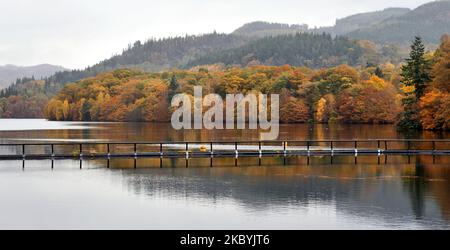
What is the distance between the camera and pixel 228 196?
3117 centimetres

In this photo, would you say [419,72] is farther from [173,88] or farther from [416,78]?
[173,88]

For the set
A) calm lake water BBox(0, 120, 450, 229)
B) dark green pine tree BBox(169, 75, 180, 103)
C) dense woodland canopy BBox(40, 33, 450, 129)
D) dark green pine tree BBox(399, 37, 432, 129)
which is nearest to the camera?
calm lake water BBox(0, 120, 450, 229)

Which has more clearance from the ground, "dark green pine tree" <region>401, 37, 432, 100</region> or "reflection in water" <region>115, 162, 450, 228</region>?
"dark green pine tree" <region>401, 37, 432, 100</region>

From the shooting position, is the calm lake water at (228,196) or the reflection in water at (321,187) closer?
the calm lake water at (228,196)

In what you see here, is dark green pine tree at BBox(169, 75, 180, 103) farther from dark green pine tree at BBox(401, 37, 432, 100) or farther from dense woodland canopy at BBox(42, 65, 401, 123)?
dark green pine tree at BBox(401, 37, 432, 100)

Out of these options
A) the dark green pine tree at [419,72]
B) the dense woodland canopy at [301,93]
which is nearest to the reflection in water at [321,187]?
the dark green pine tree at [419,72]

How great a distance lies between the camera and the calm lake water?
25.0 metres

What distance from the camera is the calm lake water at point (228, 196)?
984 inches

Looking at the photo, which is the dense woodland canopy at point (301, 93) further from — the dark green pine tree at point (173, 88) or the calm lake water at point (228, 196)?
the calm lake water at point (228, 196)

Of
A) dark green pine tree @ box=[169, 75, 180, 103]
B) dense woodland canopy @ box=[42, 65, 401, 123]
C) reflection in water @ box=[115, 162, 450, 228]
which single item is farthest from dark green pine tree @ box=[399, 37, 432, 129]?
dark green pine tree @ box=[169, 75, 180, 103]

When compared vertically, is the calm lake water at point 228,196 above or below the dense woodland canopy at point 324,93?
below

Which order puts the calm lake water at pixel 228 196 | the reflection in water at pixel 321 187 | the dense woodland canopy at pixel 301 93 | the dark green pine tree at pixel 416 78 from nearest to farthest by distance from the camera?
the calm lake water at pixel 228 196, the reflection in water at pixel 321 187, the dark green pine tree at pixel 416 78, the dense woodland canopy at pixel 301 93
